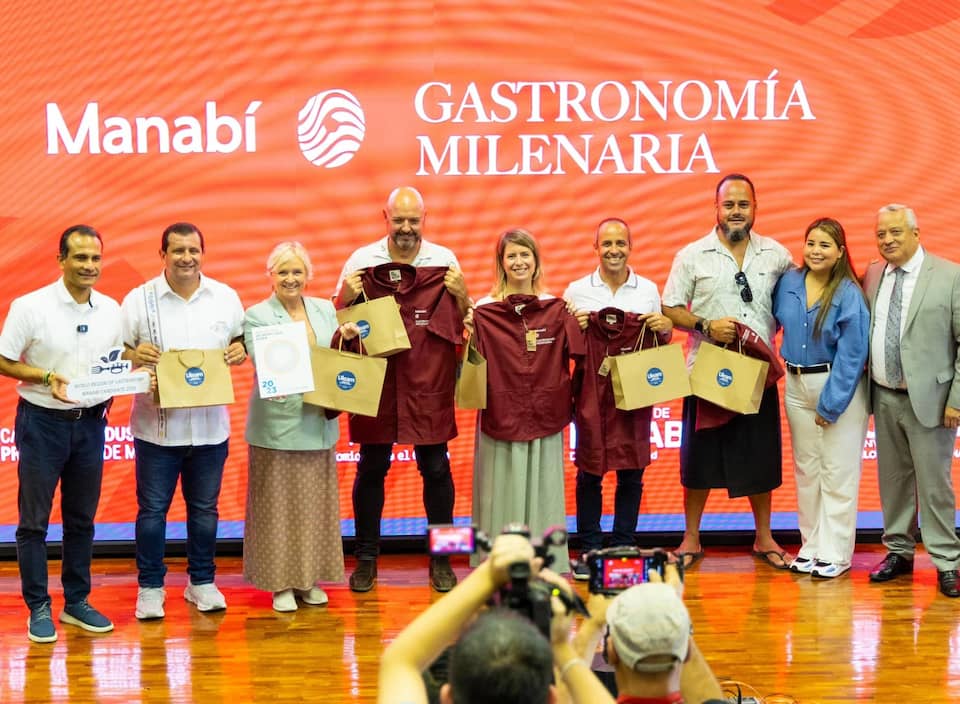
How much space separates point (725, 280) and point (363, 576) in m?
2.30

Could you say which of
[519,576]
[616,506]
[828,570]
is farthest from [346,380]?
[519,576]

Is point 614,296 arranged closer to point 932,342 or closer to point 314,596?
point 932,342

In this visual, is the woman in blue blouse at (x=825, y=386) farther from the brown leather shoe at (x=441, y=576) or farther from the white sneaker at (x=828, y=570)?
the brown leather shoe at (x=441, y=576)

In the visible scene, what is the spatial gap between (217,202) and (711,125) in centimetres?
274

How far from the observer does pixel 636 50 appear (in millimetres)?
6457

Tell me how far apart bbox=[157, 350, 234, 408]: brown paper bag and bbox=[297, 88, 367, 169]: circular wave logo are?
177 centimetres

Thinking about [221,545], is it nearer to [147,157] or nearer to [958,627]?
[147,157]

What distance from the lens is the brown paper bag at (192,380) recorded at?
4980 millimetres

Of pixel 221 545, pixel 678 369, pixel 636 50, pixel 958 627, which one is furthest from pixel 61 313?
pixel 958 627

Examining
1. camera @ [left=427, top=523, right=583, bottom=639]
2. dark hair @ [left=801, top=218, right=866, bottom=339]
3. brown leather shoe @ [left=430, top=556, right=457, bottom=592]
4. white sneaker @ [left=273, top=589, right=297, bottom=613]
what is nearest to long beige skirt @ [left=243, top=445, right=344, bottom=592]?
white sneaker @ [left=273, top=589, right=297, bottom=613]

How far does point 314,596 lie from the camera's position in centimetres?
543

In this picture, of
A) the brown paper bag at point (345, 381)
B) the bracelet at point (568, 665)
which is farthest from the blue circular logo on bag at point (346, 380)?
the bracelet at point (568, 665)

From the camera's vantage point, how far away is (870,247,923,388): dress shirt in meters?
5.64

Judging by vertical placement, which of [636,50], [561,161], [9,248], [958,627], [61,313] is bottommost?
[958,627]
